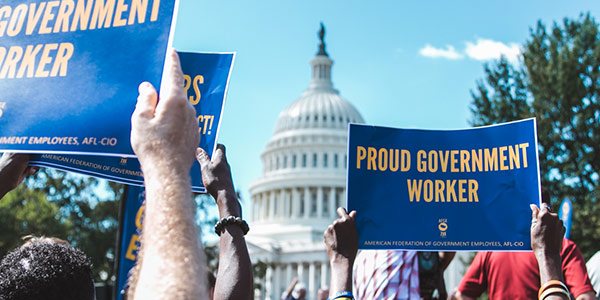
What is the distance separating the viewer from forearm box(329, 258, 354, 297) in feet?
9.37

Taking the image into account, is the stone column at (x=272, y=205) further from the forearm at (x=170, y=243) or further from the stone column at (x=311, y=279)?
the forearm at (x=170, y=243)

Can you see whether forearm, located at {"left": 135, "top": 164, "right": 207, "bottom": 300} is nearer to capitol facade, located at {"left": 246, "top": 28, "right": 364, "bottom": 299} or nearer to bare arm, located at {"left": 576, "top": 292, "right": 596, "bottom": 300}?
bare arm, located at {"left": 576, "top": 292, "right": 596, "bottom": 300}

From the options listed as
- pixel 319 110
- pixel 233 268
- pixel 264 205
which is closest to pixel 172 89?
pixel 233 268

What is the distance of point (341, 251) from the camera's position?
2.99 m

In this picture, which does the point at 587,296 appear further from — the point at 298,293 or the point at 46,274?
the point at 298,293

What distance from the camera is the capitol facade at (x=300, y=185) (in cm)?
8106

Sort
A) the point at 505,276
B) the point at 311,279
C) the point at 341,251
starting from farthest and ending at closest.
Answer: the point at 311,279, the point at 505,276, the point at 341,251

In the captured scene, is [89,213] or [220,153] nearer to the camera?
[220,153]

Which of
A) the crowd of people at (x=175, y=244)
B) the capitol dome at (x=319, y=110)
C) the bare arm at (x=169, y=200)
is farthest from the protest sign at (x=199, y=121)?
the capitol dome at (x=319, y=110)

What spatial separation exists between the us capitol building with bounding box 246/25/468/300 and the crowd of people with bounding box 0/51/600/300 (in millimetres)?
76395

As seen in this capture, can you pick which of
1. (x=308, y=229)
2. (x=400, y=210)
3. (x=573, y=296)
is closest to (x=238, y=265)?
(x=400, y=210)

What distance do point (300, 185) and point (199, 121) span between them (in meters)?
84.2

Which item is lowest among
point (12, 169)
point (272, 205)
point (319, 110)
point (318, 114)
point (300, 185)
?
point (12, 169)

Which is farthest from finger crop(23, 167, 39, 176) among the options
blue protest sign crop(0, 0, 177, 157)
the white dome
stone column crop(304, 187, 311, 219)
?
the white dome
